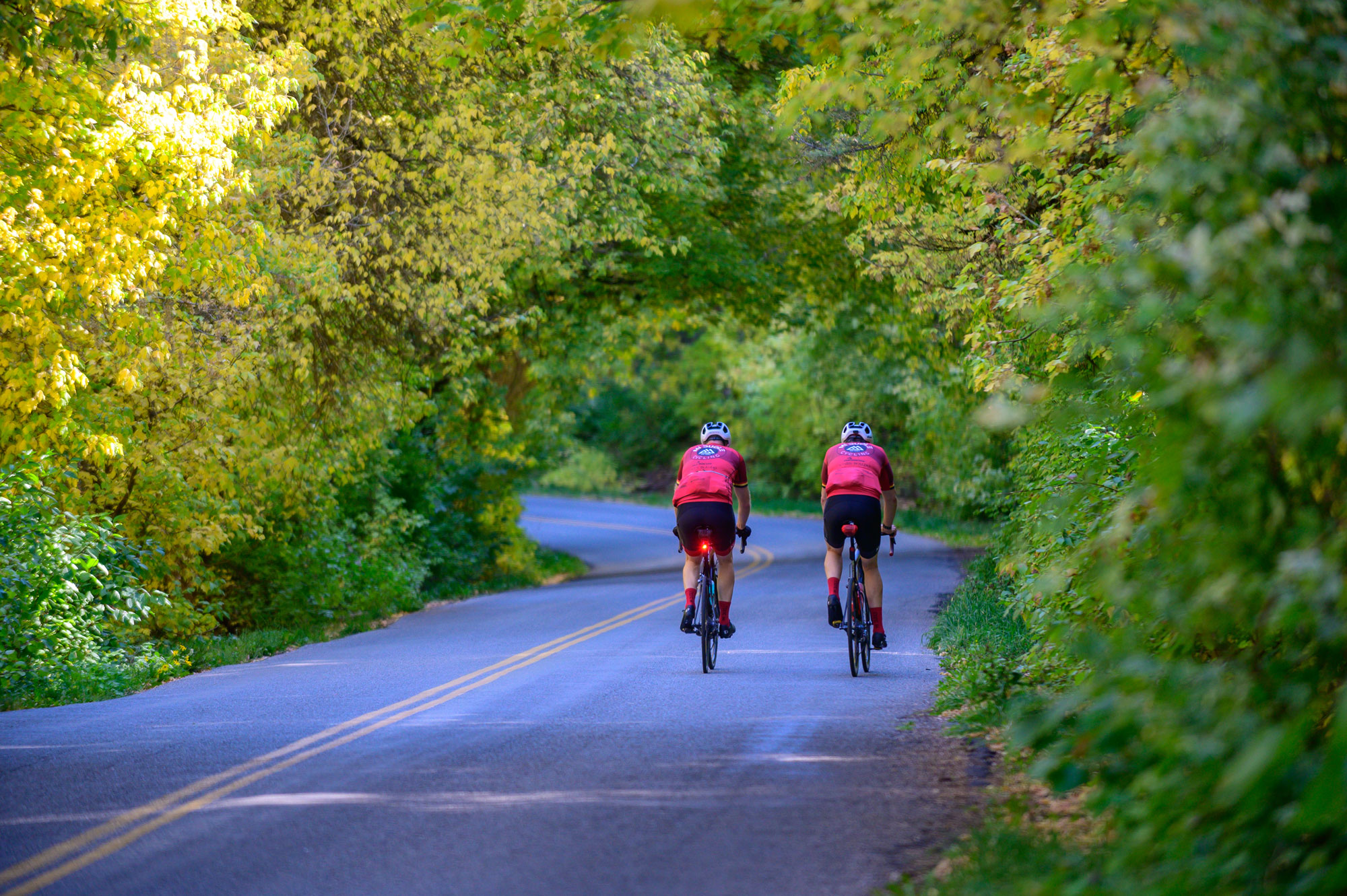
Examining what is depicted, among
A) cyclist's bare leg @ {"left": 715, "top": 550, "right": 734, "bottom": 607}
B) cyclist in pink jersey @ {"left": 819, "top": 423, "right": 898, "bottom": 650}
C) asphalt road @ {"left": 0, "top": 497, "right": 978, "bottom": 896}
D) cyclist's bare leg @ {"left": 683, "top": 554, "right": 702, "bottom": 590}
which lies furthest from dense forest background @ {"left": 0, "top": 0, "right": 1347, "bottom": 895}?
cyclist's bare leg @ {"left": 683, "top": 554, "right": 702, "bottom": 590}

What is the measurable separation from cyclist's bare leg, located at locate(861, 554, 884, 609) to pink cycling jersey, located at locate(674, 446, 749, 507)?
Result: 1.34 metres

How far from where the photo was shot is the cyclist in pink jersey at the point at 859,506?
1234 cm

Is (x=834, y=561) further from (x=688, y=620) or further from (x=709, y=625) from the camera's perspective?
(x=688, y=620)

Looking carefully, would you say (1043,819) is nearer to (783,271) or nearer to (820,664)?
(820,664)

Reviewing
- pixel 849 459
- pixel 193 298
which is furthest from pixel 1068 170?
pixel 193 298

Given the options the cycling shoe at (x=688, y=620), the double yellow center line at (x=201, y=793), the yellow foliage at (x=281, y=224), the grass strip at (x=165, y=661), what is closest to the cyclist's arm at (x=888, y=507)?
the cycling shoe at (x=688, y=620)

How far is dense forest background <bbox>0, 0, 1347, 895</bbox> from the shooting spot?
4281 millimetres

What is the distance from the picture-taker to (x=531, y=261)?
23.5 m

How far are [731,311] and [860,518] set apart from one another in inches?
671

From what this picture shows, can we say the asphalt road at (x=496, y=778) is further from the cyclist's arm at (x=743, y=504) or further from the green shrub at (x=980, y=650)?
the cyclist's arm at (x=743, y=504)

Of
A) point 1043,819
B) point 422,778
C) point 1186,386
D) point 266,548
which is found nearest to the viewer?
point 1186,386

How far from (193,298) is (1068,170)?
10.2 m

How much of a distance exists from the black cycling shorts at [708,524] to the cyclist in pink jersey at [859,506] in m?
0.92

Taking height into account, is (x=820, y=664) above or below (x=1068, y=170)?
below
